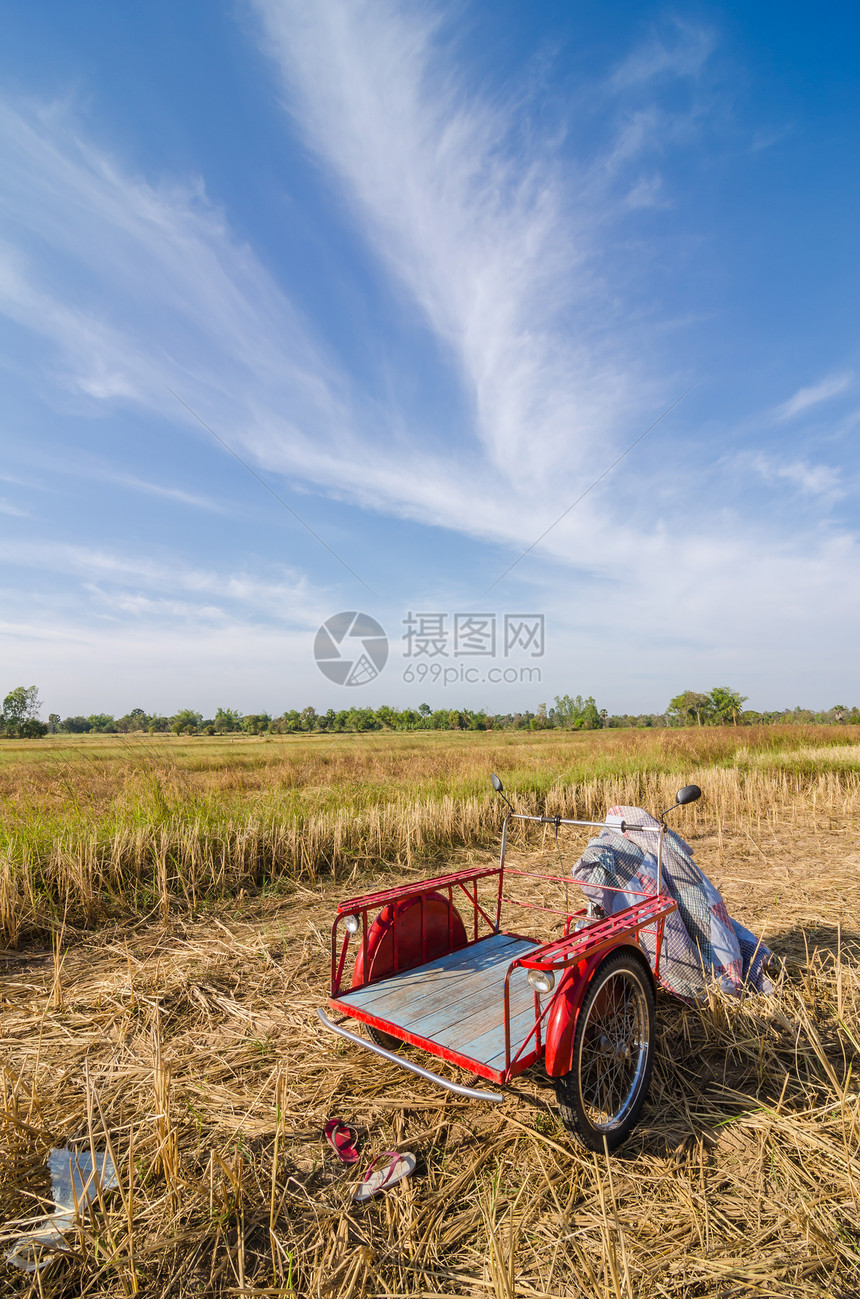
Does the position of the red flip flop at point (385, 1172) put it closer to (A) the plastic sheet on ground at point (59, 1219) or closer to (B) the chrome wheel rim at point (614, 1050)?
(B) the chrome wheel rim at point (614, 1050)

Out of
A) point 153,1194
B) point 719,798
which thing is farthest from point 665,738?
point 153,1194

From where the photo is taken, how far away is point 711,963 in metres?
3.95

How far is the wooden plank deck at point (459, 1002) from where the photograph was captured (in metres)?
2.89

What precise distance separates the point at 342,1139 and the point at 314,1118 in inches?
10.9

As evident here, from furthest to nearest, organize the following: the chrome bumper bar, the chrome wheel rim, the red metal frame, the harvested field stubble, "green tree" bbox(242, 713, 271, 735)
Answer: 1. "green tree" bbox(242, 713, 271, 735)
2. the harvested field stubble
3. the chrome wheel rim
4. the red metal frame
5. the chrome bumper bar

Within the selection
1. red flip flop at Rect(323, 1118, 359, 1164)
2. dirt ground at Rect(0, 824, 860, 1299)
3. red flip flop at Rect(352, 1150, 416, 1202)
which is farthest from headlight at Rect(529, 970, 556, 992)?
red flip flop at Rect(323, 1118, 359, 1164)

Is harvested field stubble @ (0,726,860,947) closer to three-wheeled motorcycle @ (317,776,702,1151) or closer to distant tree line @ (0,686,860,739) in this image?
three-wheeled motorcycle @ (317,776,702,1151)

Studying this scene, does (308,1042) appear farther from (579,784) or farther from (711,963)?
(579,784)

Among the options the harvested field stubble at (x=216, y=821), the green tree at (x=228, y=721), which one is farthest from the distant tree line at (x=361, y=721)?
the harvested field stubble at (x=216, y=821)

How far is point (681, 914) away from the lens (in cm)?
405

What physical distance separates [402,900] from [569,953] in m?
1.34

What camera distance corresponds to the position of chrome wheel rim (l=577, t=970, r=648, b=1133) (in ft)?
9.34

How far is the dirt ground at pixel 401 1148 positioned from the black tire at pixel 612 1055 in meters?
0.17

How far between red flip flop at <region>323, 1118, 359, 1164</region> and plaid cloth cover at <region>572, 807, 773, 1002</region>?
1.90 m
